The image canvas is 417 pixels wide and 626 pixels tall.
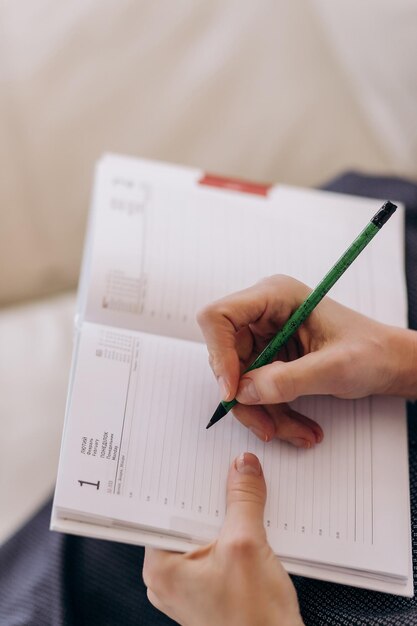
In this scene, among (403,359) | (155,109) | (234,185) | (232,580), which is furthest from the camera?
(155,109)

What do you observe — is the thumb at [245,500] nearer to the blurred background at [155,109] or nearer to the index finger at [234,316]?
the index finger at [234,316]

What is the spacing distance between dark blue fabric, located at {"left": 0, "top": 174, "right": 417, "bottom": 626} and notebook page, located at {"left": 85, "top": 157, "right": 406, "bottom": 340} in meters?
0.06

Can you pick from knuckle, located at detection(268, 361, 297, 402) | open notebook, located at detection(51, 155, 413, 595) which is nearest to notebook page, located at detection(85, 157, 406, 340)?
open notebook, located at detection(51, 155, 413, 595)

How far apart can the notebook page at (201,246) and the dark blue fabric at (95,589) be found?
0.06 metres

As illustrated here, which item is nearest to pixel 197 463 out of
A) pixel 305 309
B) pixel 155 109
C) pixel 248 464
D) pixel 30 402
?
pixel 248 464

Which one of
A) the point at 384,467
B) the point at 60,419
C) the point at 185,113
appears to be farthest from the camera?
the point at 185,113

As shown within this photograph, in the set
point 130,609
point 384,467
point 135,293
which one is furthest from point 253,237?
point 130,609

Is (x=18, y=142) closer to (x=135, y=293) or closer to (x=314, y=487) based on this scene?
(x=135, y=293)

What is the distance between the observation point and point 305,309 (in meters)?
0.56

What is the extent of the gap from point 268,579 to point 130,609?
20 cm

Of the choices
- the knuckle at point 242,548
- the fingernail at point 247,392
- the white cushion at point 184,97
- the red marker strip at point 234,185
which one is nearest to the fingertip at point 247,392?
the fingernail at point 247,392

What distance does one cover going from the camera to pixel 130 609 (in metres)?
0.63

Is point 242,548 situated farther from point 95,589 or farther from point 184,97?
point 184,97

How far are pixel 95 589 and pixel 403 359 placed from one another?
34 cm
